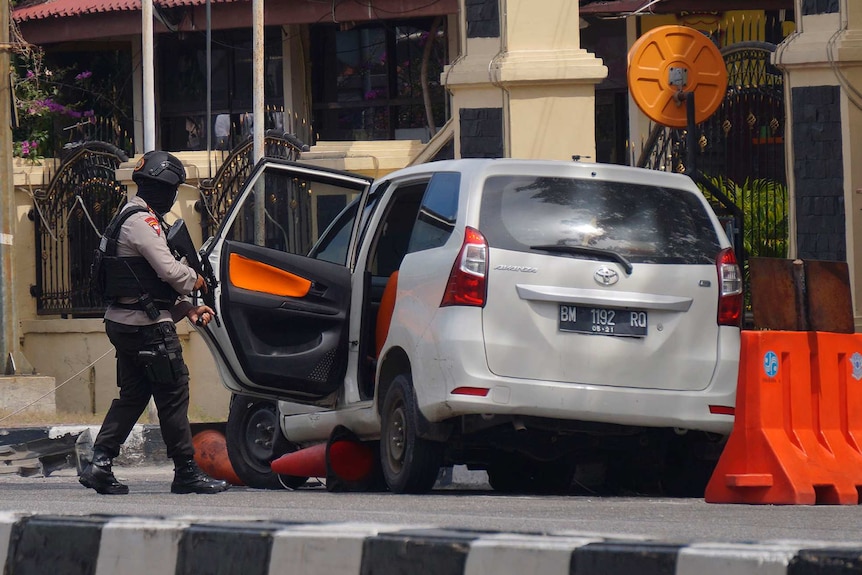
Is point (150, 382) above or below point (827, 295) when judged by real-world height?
below

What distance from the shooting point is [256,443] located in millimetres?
10320

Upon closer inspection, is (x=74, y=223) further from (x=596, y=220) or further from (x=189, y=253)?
(x=596, y=220)

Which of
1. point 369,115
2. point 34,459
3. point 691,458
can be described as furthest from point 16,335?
point 691,458

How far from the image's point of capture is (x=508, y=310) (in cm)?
793

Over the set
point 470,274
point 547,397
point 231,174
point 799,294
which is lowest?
point 547,397

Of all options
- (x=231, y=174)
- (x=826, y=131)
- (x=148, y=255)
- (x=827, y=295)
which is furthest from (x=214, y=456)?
(x=231, y=174)

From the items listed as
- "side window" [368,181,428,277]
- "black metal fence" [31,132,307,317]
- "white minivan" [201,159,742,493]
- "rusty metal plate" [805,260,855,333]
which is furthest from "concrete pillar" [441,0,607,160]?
"rusty metal plate" [805,260,855,333]

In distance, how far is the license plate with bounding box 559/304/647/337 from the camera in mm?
7996

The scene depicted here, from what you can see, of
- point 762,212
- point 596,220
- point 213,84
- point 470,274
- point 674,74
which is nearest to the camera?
point 470,274

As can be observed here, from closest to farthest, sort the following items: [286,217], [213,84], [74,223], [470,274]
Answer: [470,274] < [286,217] < [74,223] < [213,84]

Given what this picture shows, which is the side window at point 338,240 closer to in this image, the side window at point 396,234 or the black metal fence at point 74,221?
the side window at point 396,234

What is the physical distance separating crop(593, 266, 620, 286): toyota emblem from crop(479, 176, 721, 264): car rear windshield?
0.13 m

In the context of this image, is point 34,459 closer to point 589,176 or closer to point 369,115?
point 589,176

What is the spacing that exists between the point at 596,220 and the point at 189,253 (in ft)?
A: 6.71
